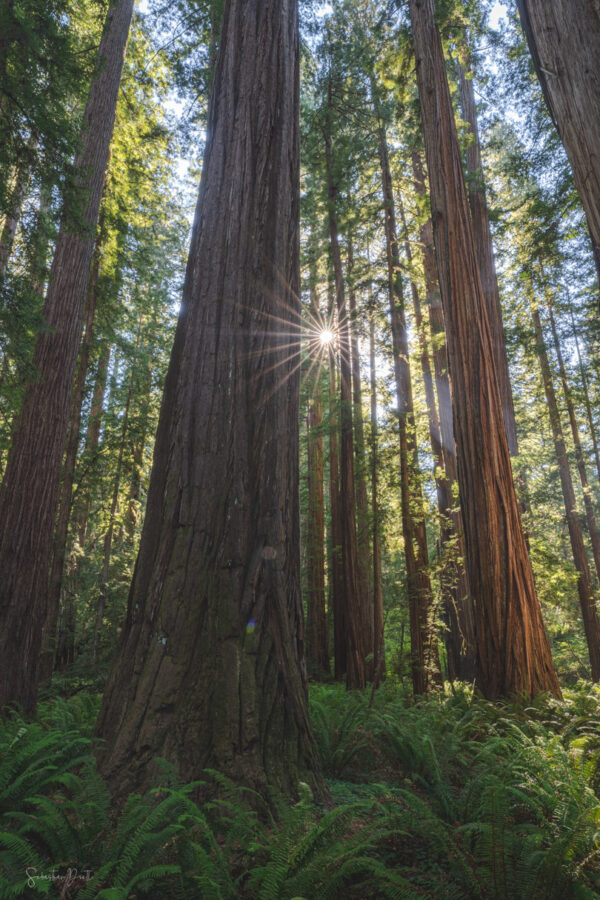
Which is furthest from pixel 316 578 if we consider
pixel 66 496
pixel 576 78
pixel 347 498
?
pixel 576 78

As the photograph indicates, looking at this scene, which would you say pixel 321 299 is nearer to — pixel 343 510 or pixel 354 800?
pixel 343 510

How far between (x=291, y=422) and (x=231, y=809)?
2.08m

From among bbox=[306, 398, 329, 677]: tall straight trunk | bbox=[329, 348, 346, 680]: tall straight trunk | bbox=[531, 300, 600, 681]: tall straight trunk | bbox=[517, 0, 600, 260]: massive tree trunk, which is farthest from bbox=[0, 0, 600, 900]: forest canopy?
bbox=[531, 300, 600, 681]: tall straight trunk

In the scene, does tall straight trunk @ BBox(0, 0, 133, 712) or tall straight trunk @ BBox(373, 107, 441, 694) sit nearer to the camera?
tall straight trunk @ BBox(0, 0, 133, 712)

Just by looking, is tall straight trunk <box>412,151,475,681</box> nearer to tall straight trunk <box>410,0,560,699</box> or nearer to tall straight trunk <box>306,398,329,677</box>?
tall straight trunk <box>410,0,560,699</box>

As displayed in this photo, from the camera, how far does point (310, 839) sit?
68.6 inches

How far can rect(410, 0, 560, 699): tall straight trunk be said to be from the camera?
4879 millimetres

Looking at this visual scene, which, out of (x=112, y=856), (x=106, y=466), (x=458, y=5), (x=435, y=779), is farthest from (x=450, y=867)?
(x=106, y=466)

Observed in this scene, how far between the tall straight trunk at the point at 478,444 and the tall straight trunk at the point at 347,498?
4.14 metres

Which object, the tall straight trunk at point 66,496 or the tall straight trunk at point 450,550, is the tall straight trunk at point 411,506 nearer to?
the tall straight trunk at point 450,550

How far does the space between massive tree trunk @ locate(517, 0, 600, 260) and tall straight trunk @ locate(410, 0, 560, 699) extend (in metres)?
3.74

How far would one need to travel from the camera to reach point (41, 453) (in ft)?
19.0

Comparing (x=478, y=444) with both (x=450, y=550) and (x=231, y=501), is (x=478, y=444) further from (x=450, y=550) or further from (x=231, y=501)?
(x=450, y=550)

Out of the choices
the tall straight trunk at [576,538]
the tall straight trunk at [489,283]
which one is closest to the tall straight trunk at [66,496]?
the tall straight trunk at [489,283]
